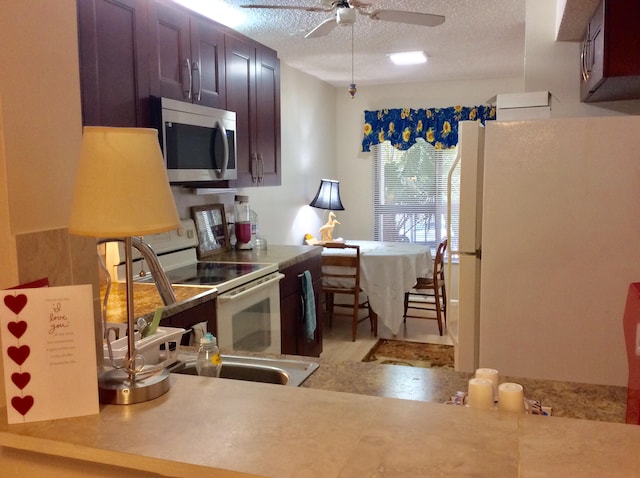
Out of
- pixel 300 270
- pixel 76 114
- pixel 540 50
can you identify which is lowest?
pixel 300 270

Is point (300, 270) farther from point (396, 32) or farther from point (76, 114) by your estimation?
point (76, 114)

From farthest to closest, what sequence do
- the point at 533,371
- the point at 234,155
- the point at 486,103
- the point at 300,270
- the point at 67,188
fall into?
the point at 486,103 → the point at 300,270 → the point at 234,155 → the point at 533,371 → the point at 67,188

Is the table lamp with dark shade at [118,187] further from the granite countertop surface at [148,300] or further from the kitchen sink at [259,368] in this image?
the granite countertop surface at [148,300]

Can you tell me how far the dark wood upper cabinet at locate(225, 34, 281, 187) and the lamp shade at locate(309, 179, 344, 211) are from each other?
1590mm

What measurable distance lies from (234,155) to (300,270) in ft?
2.72

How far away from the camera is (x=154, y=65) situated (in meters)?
2.50

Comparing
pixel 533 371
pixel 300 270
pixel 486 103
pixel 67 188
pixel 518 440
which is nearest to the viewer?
pixel 518 440

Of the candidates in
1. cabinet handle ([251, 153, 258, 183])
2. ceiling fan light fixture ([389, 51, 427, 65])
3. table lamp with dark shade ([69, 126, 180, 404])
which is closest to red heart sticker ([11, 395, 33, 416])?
table lamp with dark shade ([69, 126, 180, 404])

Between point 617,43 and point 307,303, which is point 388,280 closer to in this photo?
point 307,303

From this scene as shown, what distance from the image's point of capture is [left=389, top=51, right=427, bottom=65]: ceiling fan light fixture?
4.39 metres

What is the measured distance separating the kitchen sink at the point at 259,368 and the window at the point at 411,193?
15.2 ft

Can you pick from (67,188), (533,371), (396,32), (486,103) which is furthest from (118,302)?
(486,103)

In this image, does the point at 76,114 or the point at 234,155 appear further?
the point at 234,155

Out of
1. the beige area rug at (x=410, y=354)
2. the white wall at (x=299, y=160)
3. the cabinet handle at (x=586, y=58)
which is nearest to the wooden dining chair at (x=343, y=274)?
the beige area rug at (x=410, y=354)
